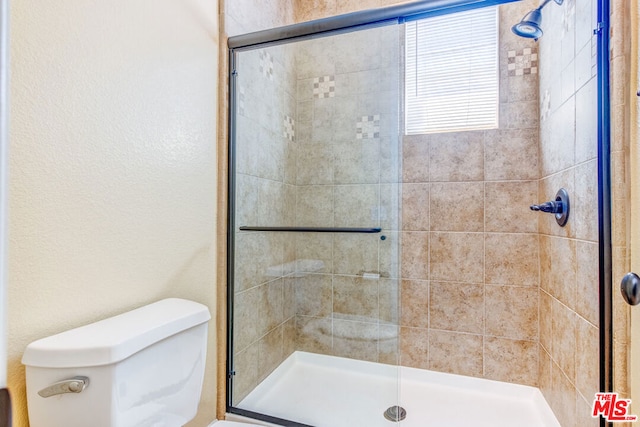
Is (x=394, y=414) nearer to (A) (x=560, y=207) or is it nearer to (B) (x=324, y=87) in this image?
(A) (x=560, y=207)

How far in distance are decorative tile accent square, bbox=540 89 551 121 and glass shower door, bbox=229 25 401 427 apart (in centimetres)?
70

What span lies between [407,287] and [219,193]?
119 centimetres

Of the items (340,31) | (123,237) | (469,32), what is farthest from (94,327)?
(469,32)

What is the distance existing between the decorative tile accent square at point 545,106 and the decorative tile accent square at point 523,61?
0.65 ft

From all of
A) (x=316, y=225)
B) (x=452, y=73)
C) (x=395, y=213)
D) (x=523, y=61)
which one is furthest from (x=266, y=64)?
(x=523, y=61)

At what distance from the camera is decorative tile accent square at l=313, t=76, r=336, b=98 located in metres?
1.71

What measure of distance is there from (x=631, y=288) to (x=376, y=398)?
1.09 meters

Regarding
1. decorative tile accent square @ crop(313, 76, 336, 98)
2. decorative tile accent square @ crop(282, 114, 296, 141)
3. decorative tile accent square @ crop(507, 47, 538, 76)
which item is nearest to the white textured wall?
decorative tile accent square @ crop(282, 114, 296, 141)

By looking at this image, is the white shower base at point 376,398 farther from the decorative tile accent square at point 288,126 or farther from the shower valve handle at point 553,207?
the decorative tile accent square at point 288,126

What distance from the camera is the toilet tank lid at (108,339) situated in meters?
0.74

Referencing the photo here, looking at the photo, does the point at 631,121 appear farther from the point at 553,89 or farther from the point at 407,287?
A: the point at 407,287

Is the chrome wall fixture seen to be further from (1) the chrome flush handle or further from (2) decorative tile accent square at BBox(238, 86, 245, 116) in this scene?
(1) the chrome flush handle

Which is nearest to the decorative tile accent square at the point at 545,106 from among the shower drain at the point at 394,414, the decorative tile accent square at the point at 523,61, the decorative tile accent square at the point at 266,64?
the decorative tile accent square at the point at 523,61

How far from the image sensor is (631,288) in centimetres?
91
